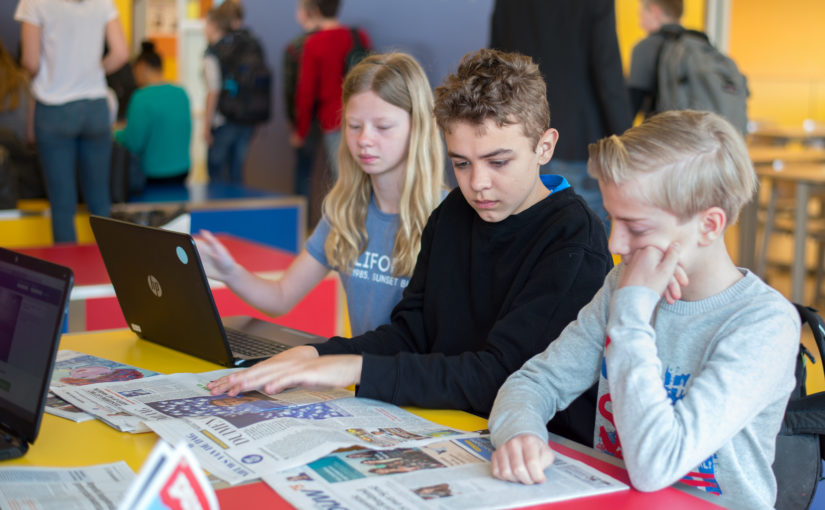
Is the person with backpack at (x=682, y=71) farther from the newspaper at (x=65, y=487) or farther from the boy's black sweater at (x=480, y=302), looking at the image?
the newspaper at (x=65, y=487)

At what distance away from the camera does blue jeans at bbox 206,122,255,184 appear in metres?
6.00

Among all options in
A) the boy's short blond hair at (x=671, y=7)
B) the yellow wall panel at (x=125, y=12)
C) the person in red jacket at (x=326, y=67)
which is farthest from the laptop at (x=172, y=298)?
the yellow wall panel at (x=125, y=12)

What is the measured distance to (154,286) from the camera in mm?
1708

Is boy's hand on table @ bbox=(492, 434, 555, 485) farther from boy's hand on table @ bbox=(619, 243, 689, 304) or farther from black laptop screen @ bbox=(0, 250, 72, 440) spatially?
black laptop screen @ bbox=(0, 250, 72, 440)

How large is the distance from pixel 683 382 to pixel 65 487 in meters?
0.77

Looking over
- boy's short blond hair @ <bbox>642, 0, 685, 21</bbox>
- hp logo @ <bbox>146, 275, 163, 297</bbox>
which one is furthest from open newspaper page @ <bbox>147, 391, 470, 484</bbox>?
boy's short blond hair @ <bbox>642, 0, 685, 21</bbox>

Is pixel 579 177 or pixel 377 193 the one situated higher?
pixel 377 193

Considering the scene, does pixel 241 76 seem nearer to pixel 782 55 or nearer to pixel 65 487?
pixel 782 55

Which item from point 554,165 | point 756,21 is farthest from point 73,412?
point 756,21

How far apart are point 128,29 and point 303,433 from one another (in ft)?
21.0

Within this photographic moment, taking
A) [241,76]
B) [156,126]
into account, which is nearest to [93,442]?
[156,126]

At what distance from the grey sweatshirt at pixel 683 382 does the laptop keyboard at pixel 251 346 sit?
566 mm

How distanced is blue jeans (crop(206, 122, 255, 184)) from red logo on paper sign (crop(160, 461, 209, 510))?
5294 millimetres

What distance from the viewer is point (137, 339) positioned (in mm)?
1852
